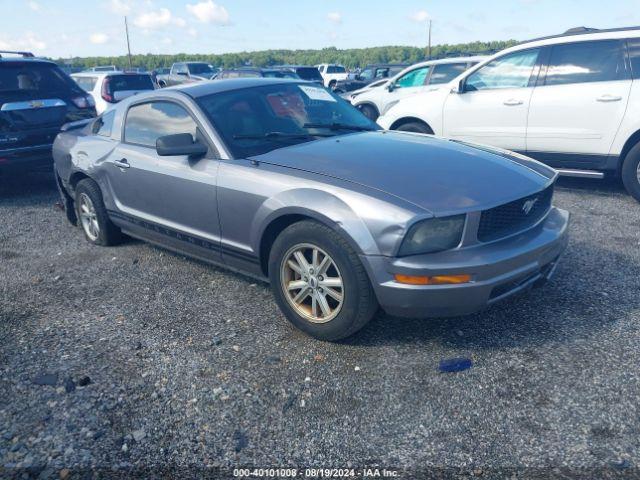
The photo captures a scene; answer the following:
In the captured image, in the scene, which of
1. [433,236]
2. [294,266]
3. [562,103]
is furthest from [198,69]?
[433,236]

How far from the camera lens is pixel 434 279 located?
9.33 ft

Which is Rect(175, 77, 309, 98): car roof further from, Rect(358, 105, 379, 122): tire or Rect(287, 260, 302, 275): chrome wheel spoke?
Rect(358, 105, 379, 122): tire

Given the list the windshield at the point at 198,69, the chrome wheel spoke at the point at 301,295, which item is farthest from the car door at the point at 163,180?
the windshield at the point at 198,69

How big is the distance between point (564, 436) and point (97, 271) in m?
3.76

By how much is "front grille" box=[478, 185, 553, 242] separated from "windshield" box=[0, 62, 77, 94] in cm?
641

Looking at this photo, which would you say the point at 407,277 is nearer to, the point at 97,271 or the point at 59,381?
the point at 59,381

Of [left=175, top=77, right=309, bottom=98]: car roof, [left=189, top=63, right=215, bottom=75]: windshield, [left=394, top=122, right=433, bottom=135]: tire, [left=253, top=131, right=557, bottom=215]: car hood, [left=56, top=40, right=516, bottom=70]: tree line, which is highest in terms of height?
[left=56, top=40, right=516, bottom=70]: tree line

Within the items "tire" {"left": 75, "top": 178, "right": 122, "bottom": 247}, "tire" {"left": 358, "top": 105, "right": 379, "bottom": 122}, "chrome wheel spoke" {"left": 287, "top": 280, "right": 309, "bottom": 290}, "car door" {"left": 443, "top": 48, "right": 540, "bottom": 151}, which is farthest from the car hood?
"tire" {"left": 358, "top": 105, "right": 379, "bottom": 122}

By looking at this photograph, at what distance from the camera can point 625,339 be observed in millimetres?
3227

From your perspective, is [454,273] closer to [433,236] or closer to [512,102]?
[433,236]

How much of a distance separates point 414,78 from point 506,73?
180 inches

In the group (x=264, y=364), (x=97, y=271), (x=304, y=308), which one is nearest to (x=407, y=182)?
(x=304, y=308)

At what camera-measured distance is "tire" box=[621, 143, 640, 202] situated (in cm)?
593

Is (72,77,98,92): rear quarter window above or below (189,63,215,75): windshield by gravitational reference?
below
